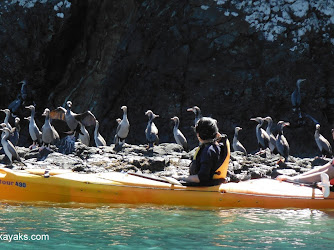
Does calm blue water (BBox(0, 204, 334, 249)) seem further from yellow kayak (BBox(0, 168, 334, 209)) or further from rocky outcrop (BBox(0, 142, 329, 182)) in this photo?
rocky outcrop (BBox(0, 142, 329, 182))

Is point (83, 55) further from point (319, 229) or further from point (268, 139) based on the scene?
point (319, 229)

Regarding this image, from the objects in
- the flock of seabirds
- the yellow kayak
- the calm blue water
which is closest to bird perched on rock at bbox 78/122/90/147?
the flock of seabirds

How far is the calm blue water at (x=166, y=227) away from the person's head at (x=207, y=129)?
3.19 feet

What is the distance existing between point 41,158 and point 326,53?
12.6m

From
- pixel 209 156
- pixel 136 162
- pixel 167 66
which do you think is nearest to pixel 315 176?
pixel 209 156

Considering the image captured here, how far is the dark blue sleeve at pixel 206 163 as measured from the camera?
6816 mm

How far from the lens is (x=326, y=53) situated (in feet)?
69.7

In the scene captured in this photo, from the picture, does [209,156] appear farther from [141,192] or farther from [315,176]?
[315,176]

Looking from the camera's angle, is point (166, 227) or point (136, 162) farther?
point (136, 162)

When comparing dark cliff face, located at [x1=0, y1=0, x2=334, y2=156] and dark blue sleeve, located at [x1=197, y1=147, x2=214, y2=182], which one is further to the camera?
dark cliff face, located at [x1=0, y1=0, x2=334, y2=156]

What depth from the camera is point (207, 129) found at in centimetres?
685

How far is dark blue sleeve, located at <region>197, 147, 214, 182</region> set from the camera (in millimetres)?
6816

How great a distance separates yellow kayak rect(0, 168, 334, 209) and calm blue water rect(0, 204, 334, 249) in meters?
0.14

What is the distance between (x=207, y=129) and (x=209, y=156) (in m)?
0.33
